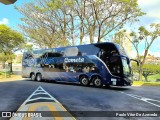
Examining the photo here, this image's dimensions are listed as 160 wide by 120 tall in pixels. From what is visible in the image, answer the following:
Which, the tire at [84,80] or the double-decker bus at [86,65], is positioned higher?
the double-decker bus at [86,65]

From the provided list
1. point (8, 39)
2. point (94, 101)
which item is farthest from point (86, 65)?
point (8, 39)

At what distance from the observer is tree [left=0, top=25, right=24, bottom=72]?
49500 mm

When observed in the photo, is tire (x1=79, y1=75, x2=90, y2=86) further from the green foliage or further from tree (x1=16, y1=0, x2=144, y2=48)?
the green foliage

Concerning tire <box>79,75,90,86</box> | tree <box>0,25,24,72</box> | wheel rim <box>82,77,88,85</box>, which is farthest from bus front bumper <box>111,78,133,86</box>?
tree <box>0,25,24,72</box>

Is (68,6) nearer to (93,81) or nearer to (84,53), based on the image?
(84,53)

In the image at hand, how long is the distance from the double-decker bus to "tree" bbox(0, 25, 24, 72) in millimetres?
22438

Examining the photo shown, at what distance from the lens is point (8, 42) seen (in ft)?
171

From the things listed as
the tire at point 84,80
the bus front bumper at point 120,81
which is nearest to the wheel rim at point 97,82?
the tire at point 84,80

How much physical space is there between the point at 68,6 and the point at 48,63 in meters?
9.18

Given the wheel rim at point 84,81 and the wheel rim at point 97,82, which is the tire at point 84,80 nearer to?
the wheel rim at point 84,81

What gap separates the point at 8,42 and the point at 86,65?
111ft

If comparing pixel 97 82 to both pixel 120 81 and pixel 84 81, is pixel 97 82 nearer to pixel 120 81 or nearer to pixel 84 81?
pixel 84 81

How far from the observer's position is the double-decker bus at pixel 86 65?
64.6 feet

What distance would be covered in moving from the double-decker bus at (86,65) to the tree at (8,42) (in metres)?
22.4
